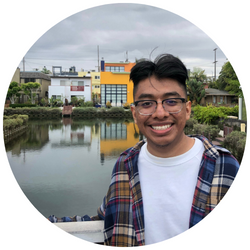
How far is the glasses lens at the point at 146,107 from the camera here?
1223 mm

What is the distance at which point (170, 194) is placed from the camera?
127 cm

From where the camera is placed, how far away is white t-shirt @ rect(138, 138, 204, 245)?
1247mm

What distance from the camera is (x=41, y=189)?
5832mm

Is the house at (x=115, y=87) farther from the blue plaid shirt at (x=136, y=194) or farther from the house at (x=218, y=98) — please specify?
the blue plaid shirt at (x=136, y=194)

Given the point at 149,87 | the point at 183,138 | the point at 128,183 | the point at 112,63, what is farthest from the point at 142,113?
the point at 112,63

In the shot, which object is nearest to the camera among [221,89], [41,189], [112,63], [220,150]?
[220,150]

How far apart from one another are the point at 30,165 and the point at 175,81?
7655 mm

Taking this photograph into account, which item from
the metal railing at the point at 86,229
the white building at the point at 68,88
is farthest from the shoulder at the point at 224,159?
the white building at the point at 68,88

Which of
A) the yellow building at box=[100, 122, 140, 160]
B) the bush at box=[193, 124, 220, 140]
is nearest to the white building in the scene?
the yellow building at box=[100, 122, 140, 160]

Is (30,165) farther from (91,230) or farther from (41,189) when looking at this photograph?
(91,230)

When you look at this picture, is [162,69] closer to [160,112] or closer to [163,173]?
[160,112]

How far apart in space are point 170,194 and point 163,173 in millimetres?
113

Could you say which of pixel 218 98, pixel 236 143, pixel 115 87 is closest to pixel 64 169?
pixel 236 143

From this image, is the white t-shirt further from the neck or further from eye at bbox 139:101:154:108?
eye at bbox 139:101:154:108
